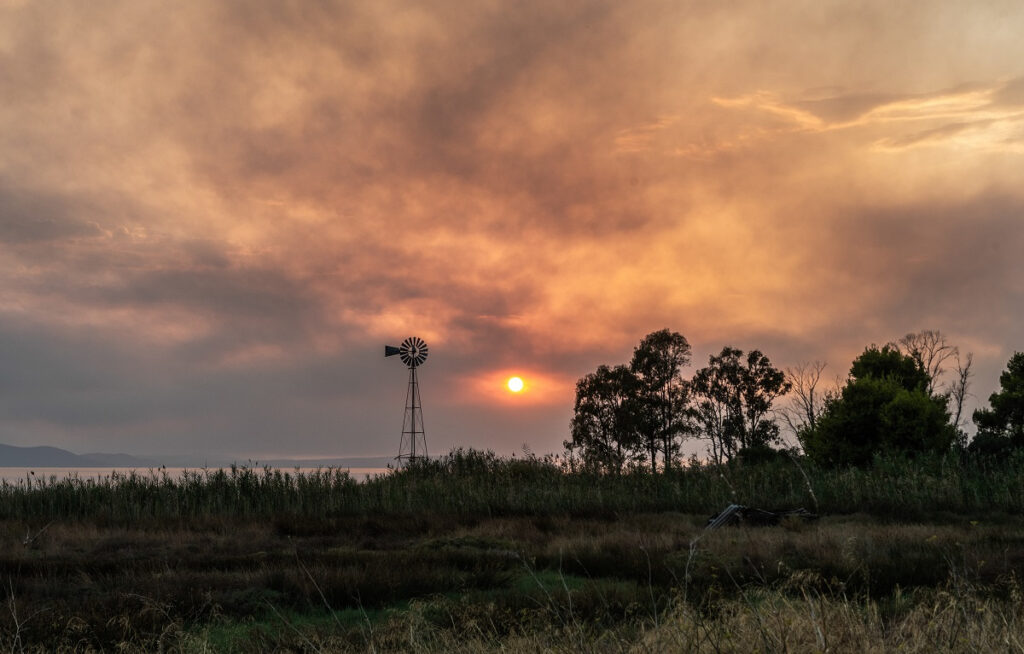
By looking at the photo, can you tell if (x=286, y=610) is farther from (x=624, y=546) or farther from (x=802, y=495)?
(x=802, y=495)

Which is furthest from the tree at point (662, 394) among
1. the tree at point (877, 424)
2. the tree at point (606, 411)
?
the tree at point (877, 424)

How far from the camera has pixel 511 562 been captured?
1239 cm

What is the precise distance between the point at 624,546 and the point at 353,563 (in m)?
4.86

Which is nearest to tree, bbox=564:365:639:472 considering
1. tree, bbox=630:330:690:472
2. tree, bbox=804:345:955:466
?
tree, bbox=630:330:690:472

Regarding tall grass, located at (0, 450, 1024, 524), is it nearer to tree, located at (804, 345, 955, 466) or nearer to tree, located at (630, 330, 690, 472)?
tree, located at (804, 345, 955, 466)

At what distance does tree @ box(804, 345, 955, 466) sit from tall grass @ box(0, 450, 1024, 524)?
3.13 meters

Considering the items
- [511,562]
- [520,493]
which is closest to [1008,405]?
[520,493]

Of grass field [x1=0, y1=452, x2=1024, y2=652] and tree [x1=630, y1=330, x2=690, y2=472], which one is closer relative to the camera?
grass field [x1=0, y1=452, x2=1024, y2=652]

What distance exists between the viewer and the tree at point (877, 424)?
26.8 meters

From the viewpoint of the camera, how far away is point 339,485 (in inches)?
937

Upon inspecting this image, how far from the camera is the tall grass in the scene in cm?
2061

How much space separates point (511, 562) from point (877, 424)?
20.6 m

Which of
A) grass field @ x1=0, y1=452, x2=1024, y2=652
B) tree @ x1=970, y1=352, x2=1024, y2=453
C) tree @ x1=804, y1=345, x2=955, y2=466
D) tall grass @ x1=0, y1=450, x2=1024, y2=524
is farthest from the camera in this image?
tree @ x1=970, y1=352, x2=1024, y2=453

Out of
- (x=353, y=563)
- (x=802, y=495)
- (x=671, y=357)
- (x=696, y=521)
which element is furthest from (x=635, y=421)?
(x=353, y=563)
